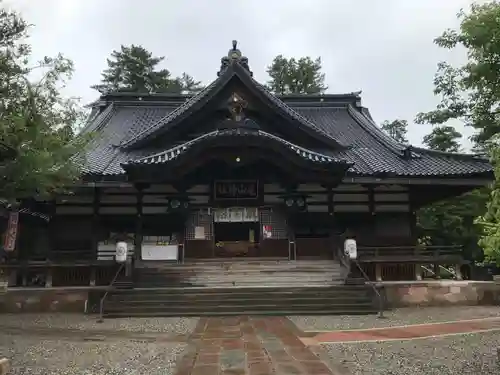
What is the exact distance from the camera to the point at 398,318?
12.0m

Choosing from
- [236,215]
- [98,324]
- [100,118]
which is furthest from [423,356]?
[100,118]

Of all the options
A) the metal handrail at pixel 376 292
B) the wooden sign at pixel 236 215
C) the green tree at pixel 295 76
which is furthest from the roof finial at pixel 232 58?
the green tree at pixel 295 76

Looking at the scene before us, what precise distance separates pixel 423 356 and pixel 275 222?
34.6 ft

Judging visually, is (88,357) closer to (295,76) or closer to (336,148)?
(336,148)

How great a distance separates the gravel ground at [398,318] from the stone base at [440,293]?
43cm

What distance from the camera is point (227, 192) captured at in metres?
17.1

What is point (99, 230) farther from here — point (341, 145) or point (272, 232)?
point (341, 145)

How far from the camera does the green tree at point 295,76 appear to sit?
43812 millimetres

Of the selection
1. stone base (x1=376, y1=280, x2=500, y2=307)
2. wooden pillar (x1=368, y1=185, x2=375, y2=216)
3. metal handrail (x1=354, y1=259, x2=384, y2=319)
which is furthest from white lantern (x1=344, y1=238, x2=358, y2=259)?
wooden pillar (x1=368, y1=185, x2=375, y2=216)

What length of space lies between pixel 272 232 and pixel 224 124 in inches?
179

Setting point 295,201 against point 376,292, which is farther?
point 295,201

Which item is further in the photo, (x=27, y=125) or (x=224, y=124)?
(x=224, y=124)

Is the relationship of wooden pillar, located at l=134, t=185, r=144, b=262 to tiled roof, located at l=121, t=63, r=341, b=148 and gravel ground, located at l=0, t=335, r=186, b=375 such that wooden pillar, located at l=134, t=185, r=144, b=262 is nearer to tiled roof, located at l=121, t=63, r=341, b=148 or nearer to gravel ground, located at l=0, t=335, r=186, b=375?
tiled roof, located at l=121, t=63, r=341, b=148

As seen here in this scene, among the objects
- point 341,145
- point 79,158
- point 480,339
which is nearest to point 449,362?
point 480,339
